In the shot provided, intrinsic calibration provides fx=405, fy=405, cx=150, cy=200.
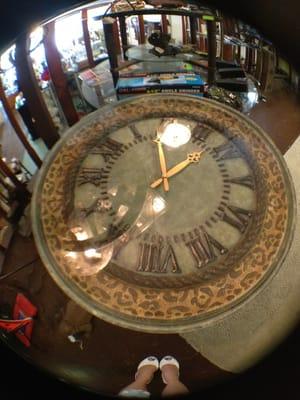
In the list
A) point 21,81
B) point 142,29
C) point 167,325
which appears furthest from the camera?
point 142,29

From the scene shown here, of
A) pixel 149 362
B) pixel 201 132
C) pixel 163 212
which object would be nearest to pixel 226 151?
pixel 201 132

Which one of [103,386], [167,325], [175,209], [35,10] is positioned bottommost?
[103,386]

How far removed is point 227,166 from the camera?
31.5 inches

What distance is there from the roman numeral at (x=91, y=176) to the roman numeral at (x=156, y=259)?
0.51 ft

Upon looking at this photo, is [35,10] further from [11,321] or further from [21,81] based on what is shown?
[11,321]

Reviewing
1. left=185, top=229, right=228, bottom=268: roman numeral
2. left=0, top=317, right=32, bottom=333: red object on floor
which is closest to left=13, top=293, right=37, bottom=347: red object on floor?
left=0, top=317, right=32, bottom=333: red object on floor

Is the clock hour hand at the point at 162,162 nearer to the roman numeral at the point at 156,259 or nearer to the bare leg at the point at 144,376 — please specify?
the roman numeral at the point at 156,259

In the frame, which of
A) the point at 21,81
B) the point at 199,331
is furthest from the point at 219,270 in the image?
the point at 21,81

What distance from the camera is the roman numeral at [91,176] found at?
78cm

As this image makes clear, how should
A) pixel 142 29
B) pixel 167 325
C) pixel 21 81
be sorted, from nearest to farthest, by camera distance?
1. pixel 167 325
2. pixel 21 81
3. pixel 142 29

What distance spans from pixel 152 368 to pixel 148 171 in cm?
36

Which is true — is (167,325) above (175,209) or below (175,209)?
below

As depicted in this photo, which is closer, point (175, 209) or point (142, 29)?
point (175, 209)

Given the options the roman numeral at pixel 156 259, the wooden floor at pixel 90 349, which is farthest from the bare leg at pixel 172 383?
the roman numeral at pixel 156 259
